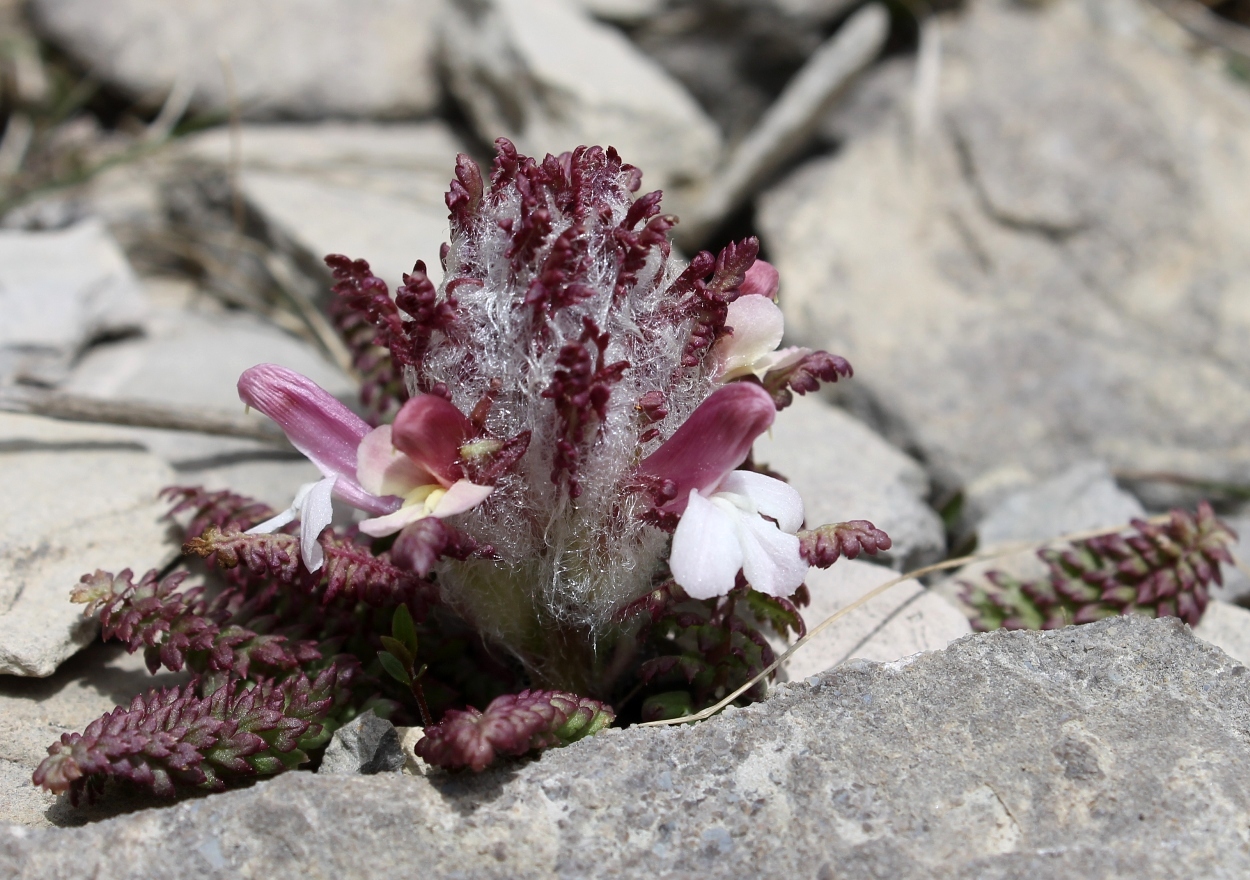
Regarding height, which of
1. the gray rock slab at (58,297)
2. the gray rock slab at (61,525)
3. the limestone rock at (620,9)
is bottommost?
the gray rock slab at (58,297)

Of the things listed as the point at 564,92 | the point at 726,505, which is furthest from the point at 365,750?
the point at 564,92

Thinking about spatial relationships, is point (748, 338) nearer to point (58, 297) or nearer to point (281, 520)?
point (281, 520)

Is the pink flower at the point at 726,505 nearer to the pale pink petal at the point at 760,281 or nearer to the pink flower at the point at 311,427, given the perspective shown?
the pale pink petal at the point at 760,281

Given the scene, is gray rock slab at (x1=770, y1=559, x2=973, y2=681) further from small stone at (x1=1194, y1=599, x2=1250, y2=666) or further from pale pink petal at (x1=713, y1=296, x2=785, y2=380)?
pale pink petal at (x1=713, y1=296, x2=785, y2=380)

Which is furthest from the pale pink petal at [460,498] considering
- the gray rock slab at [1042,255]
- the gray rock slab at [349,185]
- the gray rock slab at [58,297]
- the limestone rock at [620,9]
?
the limestone rock at [620,9]

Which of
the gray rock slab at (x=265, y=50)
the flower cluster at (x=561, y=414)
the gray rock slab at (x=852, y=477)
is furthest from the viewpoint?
the gray rock slab at (x=265, y=50)
